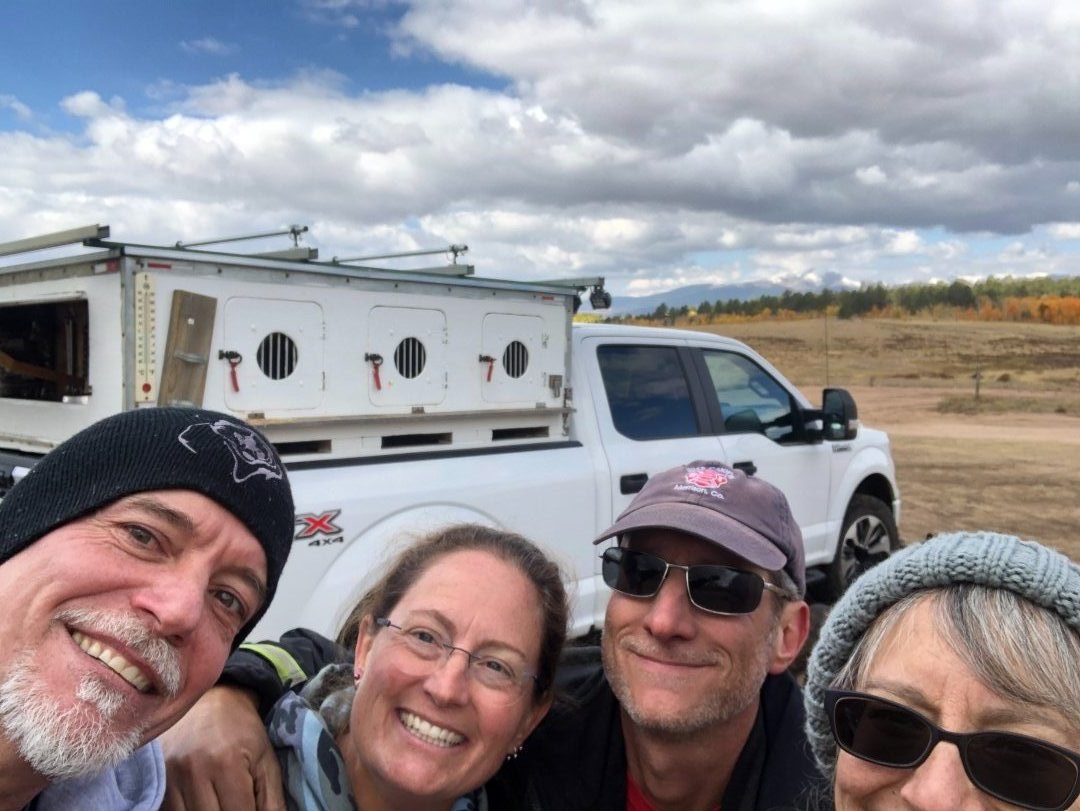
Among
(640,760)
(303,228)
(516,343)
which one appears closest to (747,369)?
(516,343)

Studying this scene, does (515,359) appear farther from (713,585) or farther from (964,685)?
(964,685)

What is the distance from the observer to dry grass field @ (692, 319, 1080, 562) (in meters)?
10.6

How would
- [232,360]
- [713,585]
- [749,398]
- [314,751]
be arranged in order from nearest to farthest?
[314,751] < [713,585] < [232,360] < [749,398]

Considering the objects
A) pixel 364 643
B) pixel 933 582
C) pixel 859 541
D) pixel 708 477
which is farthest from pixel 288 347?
pixel 859 541

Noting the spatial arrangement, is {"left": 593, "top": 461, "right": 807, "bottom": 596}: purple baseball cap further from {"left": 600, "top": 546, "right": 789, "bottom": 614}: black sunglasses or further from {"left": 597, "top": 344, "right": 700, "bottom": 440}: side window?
{"left": 597, "top": 344, "right": 700, "bottom": 440}: side window

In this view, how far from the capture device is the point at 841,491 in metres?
5.96

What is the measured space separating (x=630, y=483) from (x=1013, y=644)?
334 centimetres

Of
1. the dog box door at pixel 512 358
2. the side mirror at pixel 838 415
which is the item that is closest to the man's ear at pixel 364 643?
the dog box door at pixel 512 358

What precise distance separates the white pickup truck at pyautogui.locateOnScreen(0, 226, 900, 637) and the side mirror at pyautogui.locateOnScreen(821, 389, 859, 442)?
50cm

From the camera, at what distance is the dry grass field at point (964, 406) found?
10.6m

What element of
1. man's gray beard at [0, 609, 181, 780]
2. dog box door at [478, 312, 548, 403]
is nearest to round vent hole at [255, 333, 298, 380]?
dog box door at [478, 312, 548, 403]

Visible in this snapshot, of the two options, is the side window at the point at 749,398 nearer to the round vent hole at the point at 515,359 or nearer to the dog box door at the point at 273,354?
the round vent hole at the point at 515,359

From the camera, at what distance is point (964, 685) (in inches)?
49.8

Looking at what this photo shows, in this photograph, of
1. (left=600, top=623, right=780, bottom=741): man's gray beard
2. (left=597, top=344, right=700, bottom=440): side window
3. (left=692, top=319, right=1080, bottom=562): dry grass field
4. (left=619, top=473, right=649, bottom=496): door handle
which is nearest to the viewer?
(left=600, top=623, right=780, bottom=741): man's gray beard
